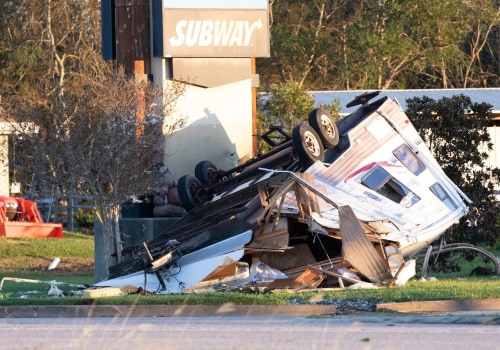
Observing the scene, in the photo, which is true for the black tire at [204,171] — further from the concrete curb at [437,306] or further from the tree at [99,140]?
the concrete curb at [437,306]

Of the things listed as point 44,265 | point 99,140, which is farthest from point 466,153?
point 44,265

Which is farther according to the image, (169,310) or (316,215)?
(316,215)

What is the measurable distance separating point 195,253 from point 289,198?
1747mm

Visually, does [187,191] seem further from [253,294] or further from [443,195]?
[253,294]

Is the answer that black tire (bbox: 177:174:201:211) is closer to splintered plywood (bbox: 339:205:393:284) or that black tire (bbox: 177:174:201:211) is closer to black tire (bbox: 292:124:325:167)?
black tire (bbox: 292:124:325:167)

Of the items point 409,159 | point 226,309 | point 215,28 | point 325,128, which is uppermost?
point 215,28

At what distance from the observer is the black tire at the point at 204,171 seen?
21.9 m

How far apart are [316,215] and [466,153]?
535cm

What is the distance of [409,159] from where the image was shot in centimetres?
2000

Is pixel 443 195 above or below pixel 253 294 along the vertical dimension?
above

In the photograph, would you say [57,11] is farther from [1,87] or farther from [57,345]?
[57,345]

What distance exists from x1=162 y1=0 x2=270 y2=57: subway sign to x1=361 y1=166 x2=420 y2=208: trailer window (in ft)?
19.3

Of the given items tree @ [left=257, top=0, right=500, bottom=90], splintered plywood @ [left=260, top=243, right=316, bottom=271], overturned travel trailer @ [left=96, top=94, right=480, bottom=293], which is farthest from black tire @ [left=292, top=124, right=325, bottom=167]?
tree @ [left=257, top=0, right=500, bottom=90]

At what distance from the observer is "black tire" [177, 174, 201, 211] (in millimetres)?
20750
